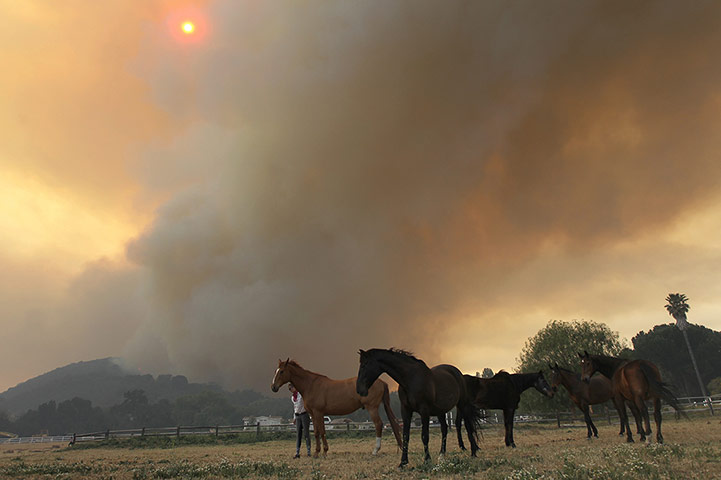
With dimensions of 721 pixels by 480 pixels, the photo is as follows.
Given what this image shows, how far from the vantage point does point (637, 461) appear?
24.6 ft

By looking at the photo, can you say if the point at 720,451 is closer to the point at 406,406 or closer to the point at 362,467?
the point at 406,406

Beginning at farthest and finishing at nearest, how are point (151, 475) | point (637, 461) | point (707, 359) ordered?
point (707, 359)
point (151, 475)
point (637, 461)

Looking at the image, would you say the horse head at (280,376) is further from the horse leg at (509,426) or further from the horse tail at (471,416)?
the horse leg at (509,426)

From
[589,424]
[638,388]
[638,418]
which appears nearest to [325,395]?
[638,388]

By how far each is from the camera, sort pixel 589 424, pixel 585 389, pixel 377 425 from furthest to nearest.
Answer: pixel 585 389, pixel 589 424, pixel 377 425

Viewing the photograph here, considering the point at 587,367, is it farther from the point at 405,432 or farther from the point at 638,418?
the point at 405,432

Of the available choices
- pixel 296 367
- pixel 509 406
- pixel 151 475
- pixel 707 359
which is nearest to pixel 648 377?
pixel 509 406

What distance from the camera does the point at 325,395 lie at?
1473cm

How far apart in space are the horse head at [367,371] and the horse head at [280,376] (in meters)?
5.36

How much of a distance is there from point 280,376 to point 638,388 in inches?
537

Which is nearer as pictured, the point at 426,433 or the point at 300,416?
the point at 426,433

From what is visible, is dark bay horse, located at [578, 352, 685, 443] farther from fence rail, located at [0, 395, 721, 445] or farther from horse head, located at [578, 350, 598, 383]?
fence rail, located at [0, 395, 721, 445]

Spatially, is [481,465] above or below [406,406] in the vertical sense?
below

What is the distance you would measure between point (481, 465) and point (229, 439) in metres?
37.3
